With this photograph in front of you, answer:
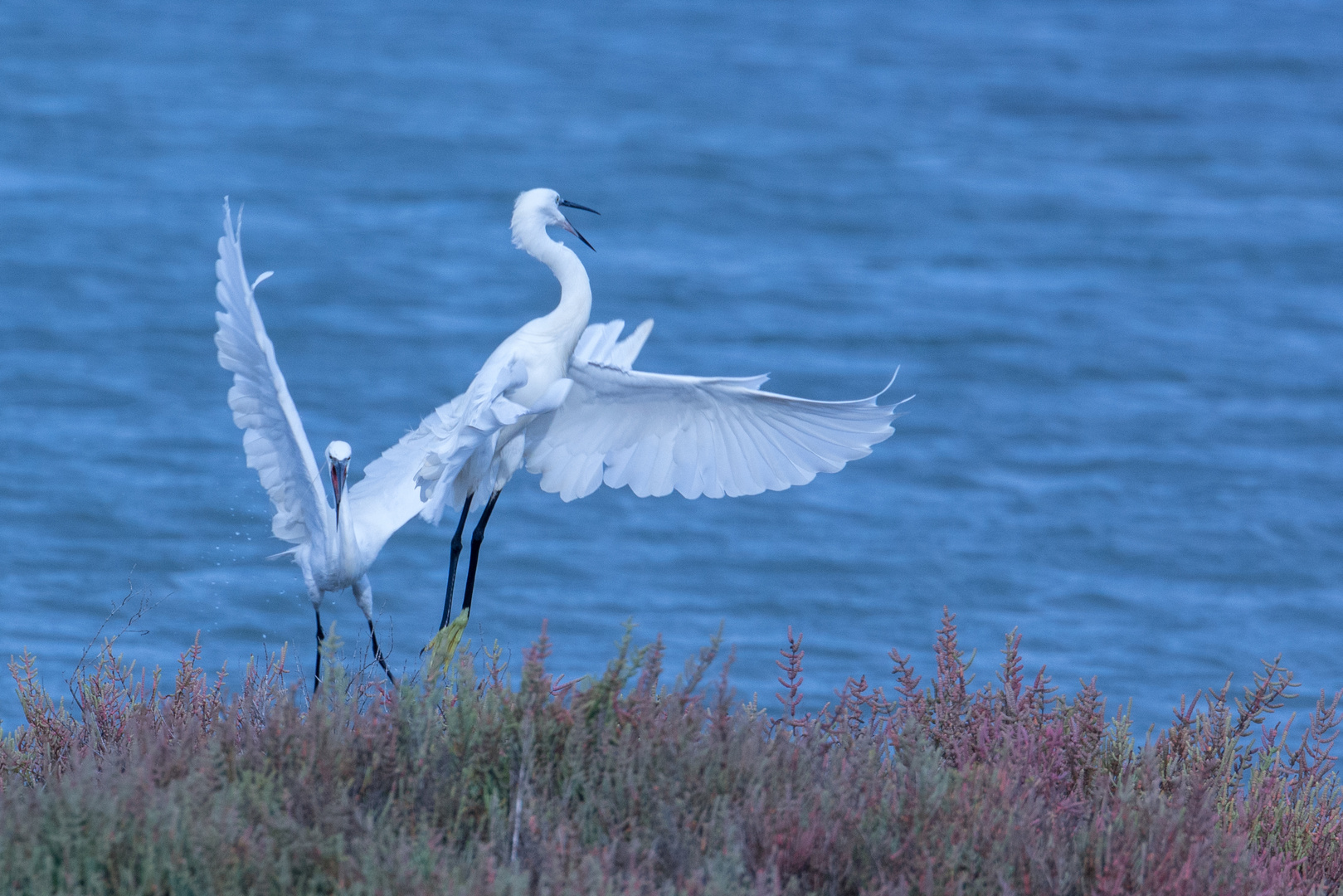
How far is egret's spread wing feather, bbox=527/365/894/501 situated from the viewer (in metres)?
5.48

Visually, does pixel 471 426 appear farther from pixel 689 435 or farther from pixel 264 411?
pixel 689 435

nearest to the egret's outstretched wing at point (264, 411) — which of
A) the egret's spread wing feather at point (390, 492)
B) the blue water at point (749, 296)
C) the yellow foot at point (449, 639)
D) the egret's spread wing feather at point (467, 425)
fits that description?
the egret's spread wing feather at point (390, 492)

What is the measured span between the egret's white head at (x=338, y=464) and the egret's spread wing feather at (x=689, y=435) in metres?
0.87

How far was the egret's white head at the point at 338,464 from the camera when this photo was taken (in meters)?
5.18

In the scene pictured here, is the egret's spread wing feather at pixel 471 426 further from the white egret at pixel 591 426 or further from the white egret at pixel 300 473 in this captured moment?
the white egret at pixel 300 473

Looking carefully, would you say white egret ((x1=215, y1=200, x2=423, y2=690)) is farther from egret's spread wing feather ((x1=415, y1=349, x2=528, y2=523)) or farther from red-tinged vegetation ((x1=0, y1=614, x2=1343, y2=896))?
red-tinged vegetation ((x1=0, y1=614, x2=1343, y2=896))

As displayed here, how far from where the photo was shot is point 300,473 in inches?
207

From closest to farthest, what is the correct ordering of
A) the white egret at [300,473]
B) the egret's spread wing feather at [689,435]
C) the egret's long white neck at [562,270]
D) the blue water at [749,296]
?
the white egret at [300,473]
the egret's spread wing feather at [689,435]
the egret's long white neck at [562,270]
the blue water at [749,296]

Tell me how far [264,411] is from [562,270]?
48.0 inches

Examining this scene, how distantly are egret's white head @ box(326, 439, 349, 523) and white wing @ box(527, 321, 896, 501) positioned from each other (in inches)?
34.2

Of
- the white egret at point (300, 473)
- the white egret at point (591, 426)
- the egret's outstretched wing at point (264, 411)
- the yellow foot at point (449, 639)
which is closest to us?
the egret's outstretched wing at point (264, 411)

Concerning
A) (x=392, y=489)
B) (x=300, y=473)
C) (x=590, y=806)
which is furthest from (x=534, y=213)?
(x=590, y=806)

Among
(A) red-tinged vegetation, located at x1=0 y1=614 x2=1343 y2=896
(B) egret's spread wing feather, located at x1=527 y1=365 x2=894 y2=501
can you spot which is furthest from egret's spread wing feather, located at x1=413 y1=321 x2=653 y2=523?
(A) red-tinged vegetation, located at x1=0 y1=614 x2=1343 y2=896

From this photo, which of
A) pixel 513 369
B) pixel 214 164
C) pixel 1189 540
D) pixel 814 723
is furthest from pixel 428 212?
pixel 814 723
